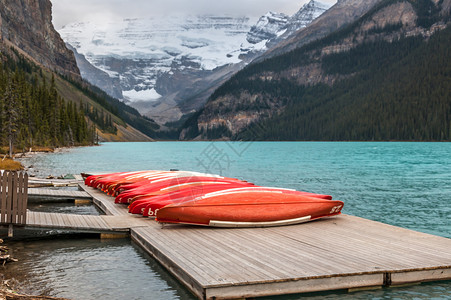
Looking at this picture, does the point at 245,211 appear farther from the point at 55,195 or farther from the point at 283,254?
the point at 55,195

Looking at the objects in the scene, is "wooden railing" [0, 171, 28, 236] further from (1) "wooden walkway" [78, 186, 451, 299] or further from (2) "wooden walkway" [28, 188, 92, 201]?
(2) "wooden walkway" [28, 188, 92, 201]

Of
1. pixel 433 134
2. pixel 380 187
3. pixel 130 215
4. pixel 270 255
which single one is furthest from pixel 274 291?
pixel 433 134

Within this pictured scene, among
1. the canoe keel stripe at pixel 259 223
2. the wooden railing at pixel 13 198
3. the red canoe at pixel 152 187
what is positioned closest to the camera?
the wooden railing at pixel 13 198

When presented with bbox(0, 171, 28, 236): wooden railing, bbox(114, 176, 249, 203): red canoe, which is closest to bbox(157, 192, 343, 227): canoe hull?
bbox(0, 171, 28, 236): wooden railing

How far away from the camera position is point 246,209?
1442 centimetres

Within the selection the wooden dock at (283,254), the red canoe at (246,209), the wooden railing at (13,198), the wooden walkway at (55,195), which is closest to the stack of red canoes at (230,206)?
the red canoe at (246,209)

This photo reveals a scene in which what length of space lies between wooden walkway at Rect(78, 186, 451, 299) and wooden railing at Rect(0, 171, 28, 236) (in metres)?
3.24

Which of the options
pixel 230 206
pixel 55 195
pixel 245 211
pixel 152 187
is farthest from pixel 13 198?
pixel 55 195

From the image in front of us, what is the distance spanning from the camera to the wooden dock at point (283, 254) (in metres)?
9.01

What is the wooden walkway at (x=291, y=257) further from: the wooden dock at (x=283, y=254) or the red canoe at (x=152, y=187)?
the red canoe at (x=152, y=187)

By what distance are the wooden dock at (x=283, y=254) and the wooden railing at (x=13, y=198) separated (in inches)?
34.9

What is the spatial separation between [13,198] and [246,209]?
6.54 m

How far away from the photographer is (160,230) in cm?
1398

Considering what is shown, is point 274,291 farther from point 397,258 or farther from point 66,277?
point 66,277
